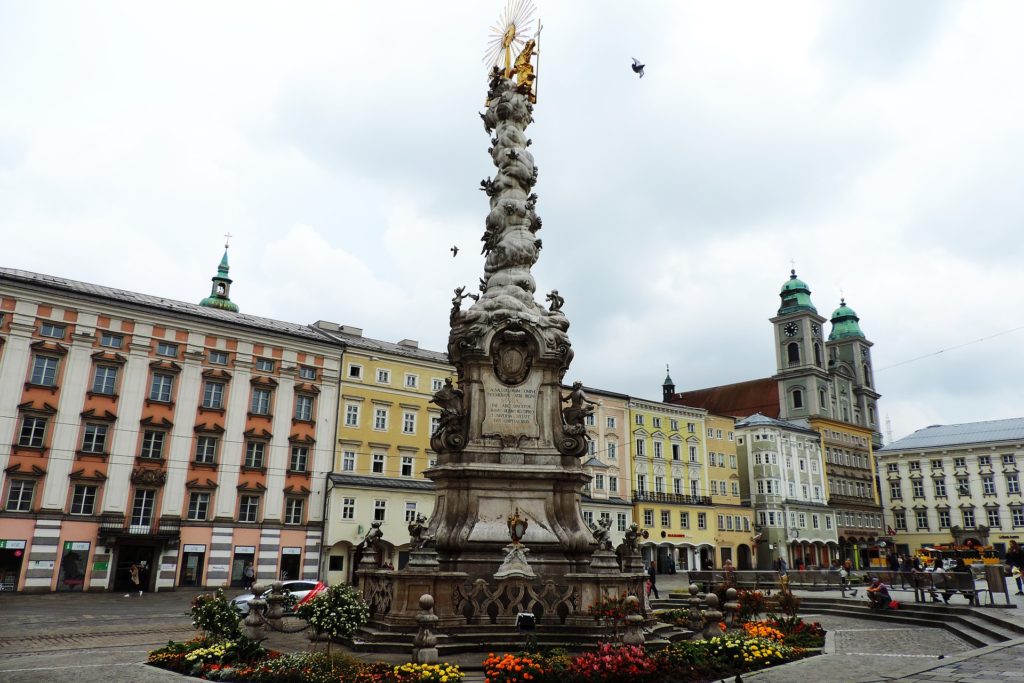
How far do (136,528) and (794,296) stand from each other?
82.4 metres

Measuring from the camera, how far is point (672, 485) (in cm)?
6325

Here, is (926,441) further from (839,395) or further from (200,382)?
(200,382)

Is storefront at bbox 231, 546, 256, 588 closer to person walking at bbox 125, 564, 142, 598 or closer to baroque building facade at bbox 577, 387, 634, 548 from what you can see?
person walking at bbox 125, 564, 142, 598

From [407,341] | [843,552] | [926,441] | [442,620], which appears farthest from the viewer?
[926,441]

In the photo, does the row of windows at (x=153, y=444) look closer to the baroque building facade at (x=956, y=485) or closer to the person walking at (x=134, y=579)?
the person walking at (x=134, y=579)

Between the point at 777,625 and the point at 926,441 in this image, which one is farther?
the point at 926,441

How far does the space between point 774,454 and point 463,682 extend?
68.5 metres

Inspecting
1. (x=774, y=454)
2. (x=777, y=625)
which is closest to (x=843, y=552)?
→ (x=774, y=454)

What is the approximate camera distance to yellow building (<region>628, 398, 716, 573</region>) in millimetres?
60438

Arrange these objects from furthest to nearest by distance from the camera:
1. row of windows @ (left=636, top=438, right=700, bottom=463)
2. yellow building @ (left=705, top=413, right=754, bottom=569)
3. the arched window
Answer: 1. the arched window
2. yellow building @ (left=705, top=413, right=754, bottom=569)
3. row of windows @ (left=636, top=438, right=700, bottom=463)

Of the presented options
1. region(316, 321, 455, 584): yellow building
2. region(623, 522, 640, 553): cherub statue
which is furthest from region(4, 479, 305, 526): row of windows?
region(623, 522, 640, 553): cherub statue

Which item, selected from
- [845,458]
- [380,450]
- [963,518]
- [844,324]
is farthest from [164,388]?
[844,324]

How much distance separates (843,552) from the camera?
80438 millimetres

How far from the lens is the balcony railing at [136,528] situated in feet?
124
